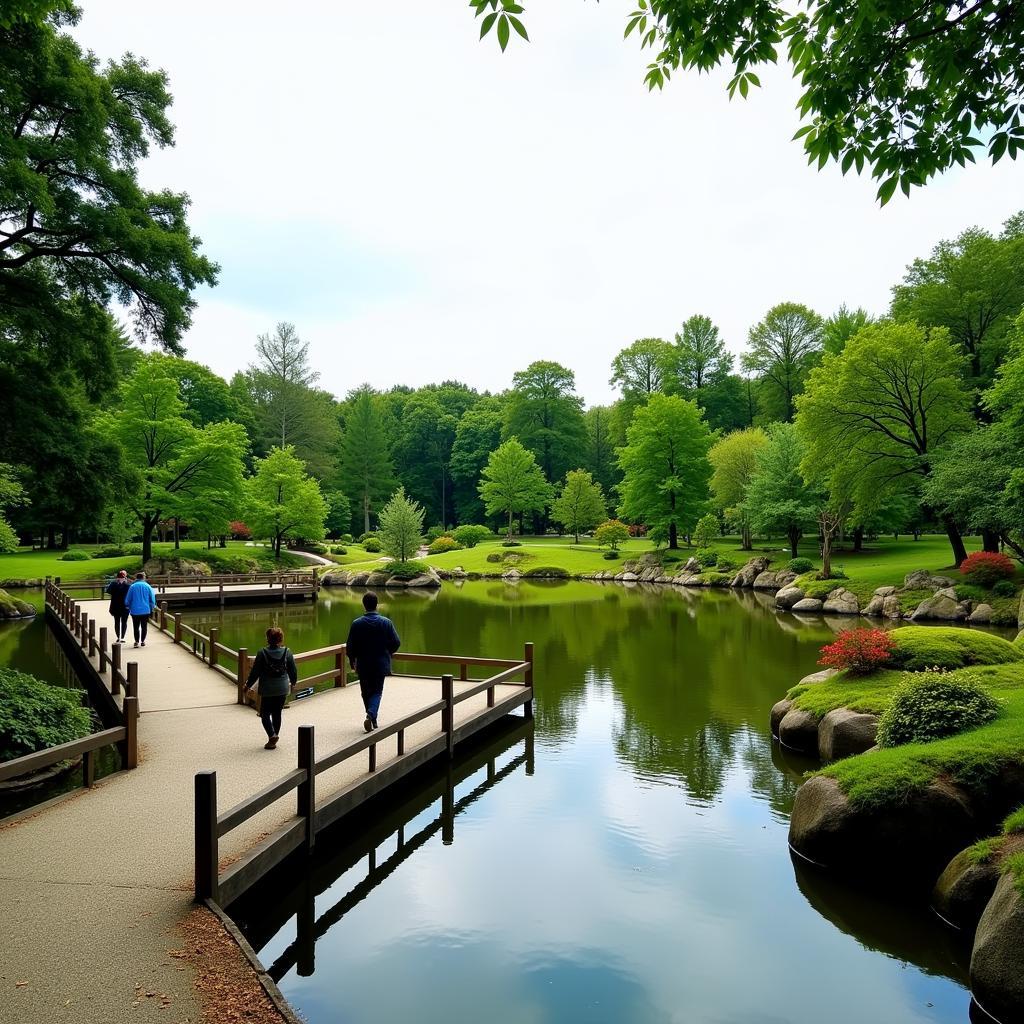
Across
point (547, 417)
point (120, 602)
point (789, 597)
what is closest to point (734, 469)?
point (789, 597)

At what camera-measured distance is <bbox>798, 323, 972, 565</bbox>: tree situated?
32.4 meters

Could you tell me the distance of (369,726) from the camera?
10656mm

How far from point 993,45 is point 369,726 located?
10222 millimetres

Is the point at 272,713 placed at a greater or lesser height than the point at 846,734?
greater

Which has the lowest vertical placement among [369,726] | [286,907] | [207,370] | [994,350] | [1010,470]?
[286,907]

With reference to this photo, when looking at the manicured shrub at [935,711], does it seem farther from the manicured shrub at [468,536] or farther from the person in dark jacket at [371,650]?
the manicured shrub at [468,536]

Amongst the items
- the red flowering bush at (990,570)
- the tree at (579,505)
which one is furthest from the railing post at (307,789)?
the tree at (579,505)

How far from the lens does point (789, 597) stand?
33.2 m

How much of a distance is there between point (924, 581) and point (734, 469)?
21.9 meters

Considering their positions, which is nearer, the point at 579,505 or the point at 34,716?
the point at 34,716

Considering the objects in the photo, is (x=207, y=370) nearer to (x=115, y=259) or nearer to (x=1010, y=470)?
(x=115, y=259)

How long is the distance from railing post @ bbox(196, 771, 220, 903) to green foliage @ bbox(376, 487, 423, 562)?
145 feet

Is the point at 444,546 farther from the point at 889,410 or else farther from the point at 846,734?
the point at 846,734

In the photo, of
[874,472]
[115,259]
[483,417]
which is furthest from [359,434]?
[115,259]
